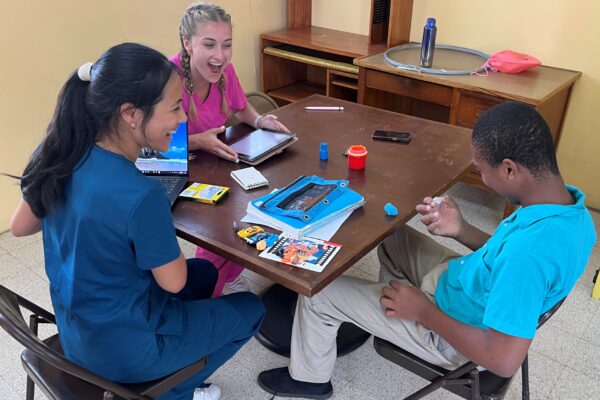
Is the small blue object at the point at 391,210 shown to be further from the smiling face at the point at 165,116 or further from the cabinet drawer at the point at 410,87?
the cabinet drawer at the point at 410,87

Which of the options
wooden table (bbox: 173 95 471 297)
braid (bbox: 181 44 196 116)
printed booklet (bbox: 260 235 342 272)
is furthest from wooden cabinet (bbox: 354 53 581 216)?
printed booklet (bbox: 260 235 342 272)

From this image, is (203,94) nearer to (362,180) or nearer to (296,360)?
(362,180)

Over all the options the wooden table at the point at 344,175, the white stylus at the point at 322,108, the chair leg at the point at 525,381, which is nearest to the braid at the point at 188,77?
the wooden table at the point at 344,175

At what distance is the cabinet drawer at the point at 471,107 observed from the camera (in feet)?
8.26

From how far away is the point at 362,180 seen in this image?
1.64m

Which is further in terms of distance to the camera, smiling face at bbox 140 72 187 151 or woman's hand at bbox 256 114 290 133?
woman's hand at bbox 256 114 290 133

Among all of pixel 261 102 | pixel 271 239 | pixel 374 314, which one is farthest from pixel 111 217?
pixel 261 102

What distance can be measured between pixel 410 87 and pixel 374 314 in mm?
1699

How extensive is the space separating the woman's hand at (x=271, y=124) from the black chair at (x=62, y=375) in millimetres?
968

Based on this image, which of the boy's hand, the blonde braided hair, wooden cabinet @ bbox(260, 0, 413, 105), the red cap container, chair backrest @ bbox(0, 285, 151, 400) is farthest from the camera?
wooden cabinet @ bbox(260, 0, 413, 105)

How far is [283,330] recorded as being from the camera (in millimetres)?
2014

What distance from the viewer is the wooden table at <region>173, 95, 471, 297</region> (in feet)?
4.18

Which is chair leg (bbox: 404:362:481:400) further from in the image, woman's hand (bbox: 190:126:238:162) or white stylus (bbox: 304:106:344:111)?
white stylus (bbox: 304:106:344:111)

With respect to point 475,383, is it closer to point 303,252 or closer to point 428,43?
point 303,252
